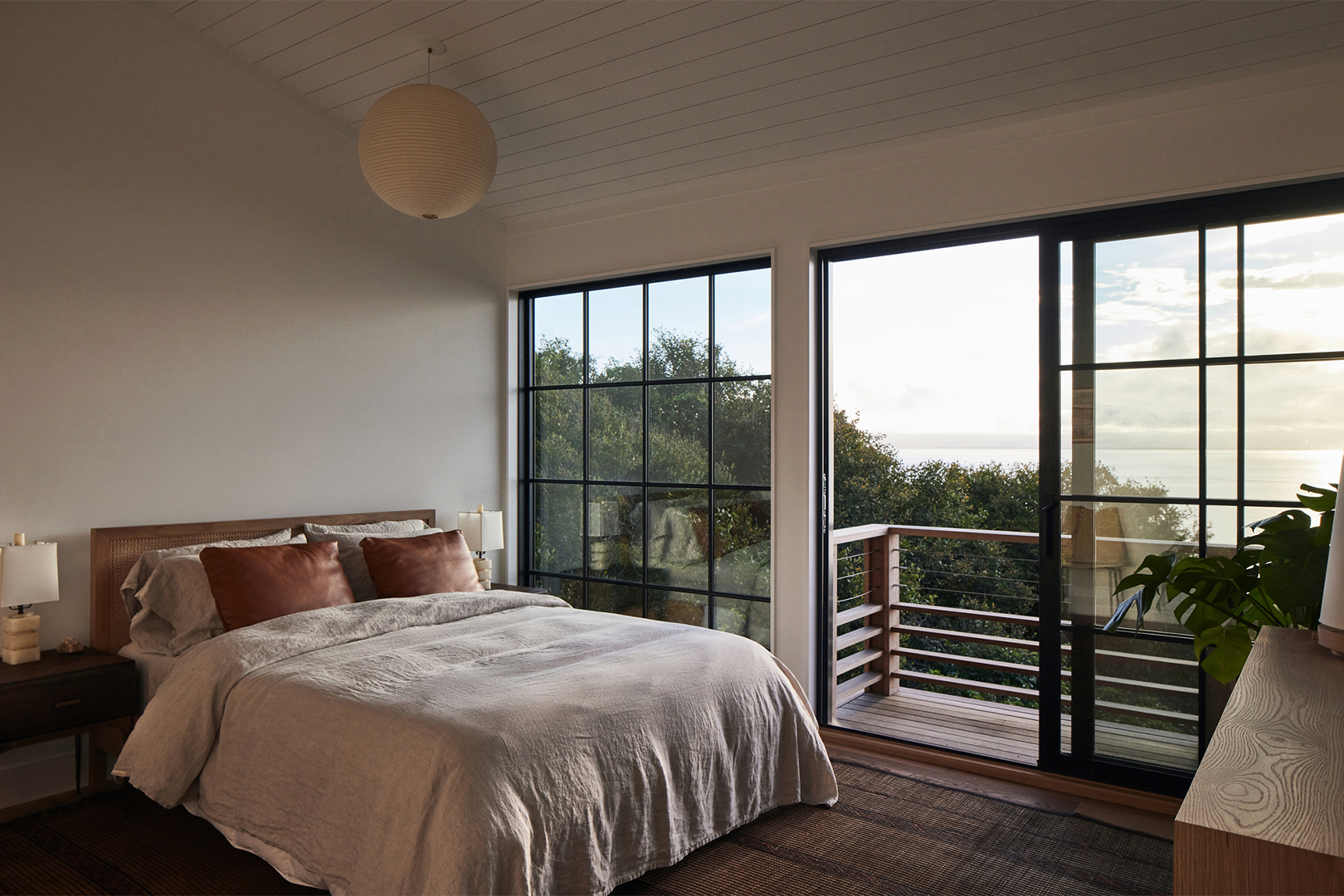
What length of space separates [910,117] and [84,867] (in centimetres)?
393

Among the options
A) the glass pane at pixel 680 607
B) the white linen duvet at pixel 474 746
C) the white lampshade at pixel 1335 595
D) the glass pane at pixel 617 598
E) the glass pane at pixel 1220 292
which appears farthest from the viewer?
the glass pane at pixel 617 598

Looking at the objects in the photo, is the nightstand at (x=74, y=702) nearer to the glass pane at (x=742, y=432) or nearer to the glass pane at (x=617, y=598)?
the glass pane at (x=617, y=598)

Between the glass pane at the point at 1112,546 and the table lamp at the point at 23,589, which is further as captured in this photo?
the glass pane at the point at 1112,546

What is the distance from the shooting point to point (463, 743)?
2.02 metres

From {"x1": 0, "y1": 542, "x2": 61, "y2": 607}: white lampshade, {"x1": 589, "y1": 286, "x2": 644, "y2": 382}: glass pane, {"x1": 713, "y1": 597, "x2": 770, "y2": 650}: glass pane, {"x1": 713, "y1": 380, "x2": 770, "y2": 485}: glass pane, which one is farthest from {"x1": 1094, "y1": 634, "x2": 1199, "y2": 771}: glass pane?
{"x1": 0, "y1": 542, "x2": 61, "y2": 607}: white lampshade

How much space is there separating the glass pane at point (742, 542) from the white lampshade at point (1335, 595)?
106 inches

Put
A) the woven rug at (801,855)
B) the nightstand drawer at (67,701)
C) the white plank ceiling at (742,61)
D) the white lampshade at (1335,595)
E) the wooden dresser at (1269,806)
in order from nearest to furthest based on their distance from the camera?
the wooden dresser at (1269,806)
the white lampshade at (1335,595)
the woven rug at (801,855)
the nightstand drawer at (67,701)
the white plank ceiling at (742,61)

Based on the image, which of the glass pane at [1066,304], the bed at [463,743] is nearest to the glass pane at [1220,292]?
the glass pane at [1066,304]

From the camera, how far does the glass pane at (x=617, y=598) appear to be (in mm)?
4543

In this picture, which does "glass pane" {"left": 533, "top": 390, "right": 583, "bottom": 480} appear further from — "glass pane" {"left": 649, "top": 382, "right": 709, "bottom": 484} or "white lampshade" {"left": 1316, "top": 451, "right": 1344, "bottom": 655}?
"white lampshade" {"left": 1316, "top": 451, "right": 1344, "bottom": 655}

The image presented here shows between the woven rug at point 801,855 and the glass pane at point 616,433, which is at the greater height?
the glass pane at point 616,433

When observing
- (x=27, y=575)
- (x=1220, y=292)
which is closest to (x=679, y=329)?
(x=1220, y=292)

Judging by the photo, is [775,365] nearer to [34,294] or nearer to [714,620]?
[714,620]

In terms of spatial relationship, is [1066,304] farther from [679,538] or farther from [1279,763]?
[1279,763]
